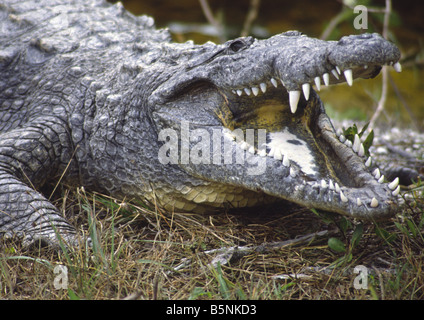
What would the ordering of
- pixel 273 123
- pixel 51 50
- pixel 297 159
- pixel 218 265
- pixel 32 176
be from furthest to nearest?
1. pixel 51 50
2. pixel 32 176
3. pixel 273 123
4. pixel 297 159
5. pixel 218 265

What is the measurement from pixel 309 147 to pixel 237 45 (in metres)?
0.74

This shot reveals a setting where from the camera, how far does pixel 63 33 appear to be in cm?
378

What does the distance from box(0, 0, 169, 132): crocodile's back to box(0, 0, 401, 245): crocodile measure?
1 cm

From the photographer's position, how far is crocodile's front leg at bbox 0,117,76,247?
2.58 meters

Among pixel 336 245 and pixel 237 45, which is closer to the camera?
pixel 336 245

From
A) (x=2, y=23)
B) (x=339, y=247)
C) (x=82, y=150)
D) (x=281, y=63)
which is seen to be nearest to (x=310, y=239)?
(x=339, y=247)

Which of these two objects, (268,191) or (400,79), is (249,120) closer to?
(268,191)


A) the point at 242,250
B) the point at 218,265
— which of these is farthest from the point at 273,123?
the point at 218,265

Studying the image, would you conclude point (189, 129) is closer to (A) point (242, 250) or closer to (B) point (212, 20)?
(A) point (242, 250)

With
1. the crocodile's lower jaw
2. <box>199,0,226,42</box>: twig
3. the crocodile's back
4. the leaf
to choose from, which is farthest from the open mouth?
<box>199,0,226,42</box>: twig

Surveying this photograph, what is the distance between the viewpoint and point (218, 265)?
2.14m

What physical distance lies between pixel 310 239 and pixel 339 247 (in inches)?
8.2

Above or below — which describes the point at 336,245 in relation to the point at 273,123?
below

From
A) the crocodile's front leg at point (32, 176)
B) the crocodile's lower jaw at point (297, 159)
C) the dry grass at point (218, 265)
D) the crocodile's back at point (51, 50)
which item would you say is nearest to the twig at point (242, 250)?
the dry grass at point (218, 265)
